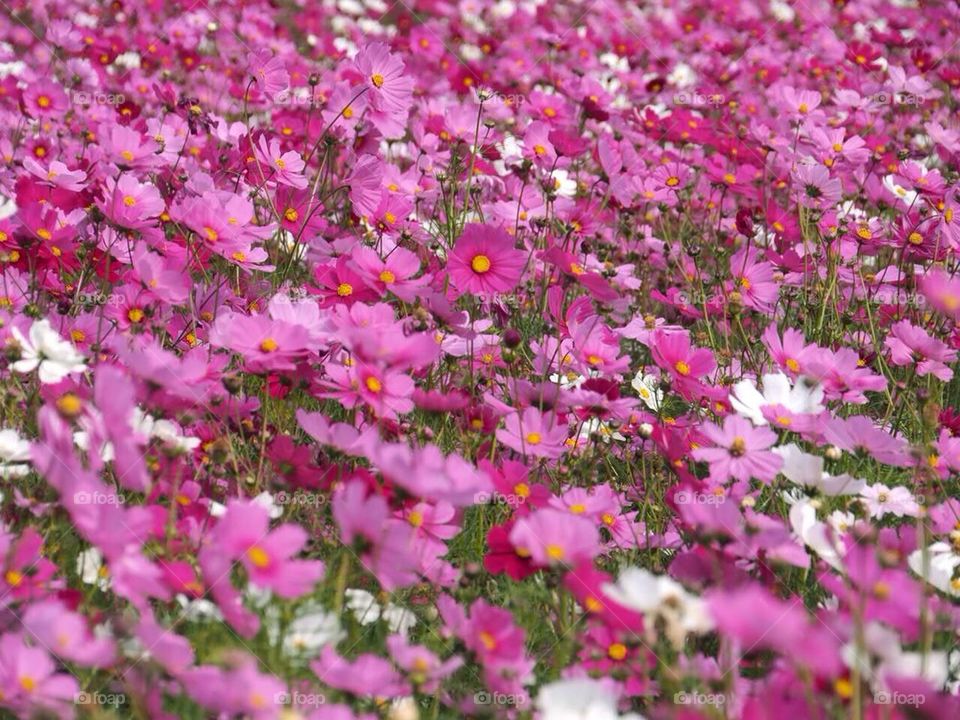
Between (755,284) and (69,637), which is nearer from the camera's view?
(69,637)

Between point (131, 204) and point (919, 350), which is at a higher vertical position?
point (131, 204)

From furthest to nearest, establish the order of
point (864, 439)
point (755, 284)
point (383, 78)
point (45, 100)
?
point (45, 100)
point (383, 78)
point (755, 284)
point (864, 439)

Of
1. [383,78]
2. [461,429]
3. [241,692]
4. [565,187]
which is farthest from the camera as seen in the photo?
[565,187]

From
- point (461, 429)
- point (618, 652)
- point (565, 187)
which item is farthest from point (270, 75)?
point (618, 652)

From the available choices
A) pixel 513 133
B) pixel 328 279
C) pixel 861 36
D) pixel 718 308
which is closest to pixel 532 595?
pixel 328 279

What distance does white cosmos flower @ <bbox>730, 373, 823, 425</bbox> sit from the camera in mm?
1602

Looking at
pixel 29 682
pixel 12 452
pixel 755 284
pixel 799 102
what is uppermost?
pixel 799 102

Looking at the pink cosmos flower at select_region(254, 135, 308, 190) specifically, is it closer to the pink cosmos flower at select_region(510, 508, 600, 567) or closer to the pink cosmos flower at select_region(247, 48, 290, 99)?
the pink cosmos flower at select_region(247, 48, 290, 99)

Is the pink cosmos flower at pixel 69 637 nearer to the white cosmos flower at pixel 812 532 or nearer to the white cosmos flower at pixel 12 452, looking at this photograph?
the white cosmos flower at pixel 12 452

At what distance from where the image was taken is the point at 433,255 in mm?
2518

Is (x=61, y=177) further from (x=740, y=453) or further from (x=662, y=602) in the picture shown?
(x=662, y=602)

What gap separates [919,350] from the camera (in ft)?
6.41

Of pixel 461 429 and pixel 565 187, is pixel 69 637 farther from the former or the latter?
pixel 565 187

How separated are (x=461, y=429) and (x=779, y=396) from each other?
1.61ft
